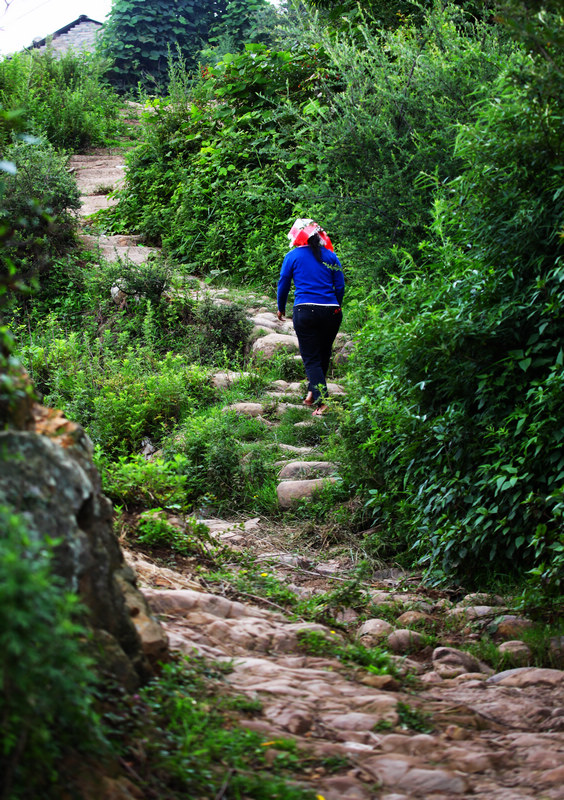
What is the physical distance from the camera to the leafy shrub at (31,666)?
1342 mm

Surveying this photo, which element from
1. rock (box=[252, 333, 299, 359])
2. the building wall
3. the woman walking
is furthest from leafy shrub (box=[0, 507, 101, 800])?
the building wall

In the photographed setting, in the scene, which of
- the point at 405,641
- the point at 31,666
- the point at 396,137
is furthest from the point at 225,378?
the point at 31,666

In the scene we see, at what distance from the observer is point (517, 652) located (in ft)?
11.6

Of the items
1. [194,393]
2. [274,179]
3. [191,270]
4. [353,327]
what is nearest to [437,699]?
[194,393]

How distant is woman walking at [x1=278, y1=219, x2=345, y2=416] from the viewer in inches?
301

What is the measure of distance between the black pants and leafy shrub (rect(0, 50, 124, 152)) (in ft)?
31.1

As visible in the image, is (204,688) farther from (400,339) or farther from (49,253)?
(49,253)

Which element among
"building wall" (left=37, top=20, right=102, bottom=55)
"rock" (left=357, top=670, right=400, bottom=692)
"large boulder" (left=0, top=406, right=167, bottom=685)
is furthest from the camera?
"building wall" (left=37, top=20, right=102, bottom=55)

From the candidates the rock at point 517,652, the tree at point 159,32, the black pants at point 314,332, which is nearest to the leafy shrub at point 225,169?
the black pants at point 314,332

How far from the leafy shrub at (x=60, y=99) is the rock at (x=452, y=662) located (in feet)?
45.3

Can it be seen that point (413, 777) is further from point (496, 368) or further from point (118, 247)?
point (118, 247)

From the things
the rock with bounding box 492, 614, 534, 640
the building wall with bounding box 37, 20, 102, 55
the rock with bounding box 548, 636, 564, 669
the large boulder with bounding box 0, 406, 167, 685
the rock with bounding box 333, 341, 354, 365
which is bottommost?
the rock with bounding box 333, 341, 354, 365

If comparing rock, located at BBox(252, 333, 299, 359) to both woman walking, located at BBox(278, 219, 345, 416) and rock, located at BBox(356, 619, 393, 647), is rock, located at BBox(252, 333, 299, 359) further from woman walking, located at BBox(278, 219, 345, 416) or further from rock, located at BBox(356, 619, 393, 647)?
rock, located at BBox(356, 619, 393, 647)

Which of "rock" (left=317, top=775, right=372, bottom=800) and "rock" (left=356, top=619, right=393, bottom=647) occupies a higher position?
"rock" (left=317, top=775, right=372, bottom=800)
